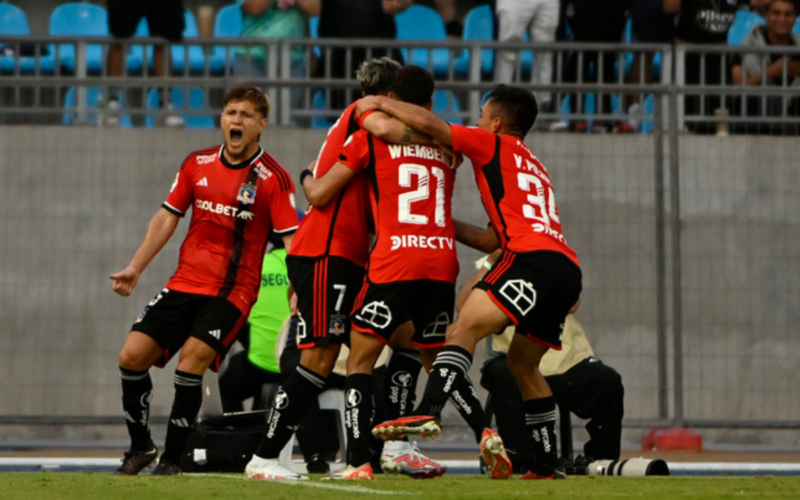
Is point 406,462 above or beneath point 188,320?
beneath

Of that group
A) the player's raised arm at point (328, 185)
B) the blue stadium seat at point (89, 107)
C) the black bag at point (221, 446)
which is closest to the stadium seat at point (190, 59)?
the blue stadium seat at point (89, 107)

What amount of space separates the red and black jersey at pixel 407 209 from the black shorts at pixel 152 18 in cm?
653

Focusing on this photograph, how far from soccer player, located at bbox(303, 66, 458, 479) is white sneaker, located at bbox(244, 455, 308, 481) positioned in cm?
25

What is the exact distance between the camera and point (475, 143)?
8.46 m

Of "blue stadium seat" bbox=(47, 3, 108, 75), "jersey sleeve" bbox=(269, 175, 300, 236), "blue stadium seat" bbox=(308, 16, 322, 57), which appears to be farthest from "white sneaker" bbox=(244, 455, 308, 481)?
"blue stadium seat" bbox=(47, 3, 108, 75)

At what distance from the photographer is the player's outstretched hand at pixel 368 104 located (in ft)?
27.9

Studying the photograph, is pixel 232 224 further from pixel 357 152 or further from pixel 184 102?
pixel 184 102

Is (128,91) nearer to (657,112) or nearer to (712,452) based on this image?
(657,112)

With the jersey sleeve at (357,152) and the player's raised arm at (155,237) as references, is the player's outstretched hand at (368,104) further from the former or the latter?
the player's raised arm at (155,237)

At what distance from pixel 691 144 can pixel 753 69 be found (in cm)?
91

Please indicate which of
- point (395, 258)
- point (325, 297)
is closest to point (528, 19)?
point (325, 297)

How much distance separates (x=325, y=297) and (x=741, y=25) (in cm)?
1040

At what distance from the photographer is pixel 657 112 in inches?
572

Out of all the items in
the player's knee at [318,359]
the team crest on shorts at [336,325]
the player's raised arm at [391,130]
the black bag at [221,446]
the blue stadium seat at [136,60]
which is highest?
the blue stadium seat at [136,60]
